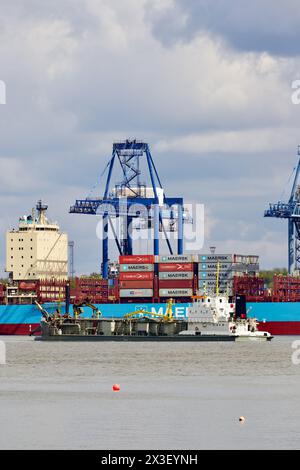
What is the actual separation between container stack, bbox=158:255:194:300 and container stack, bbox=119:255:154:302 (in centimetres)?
161

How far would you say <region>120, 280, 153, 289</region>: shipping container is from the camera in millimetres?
174000

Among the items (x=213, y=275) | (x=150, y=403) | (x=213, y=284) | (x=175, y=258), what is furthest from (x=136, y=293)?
(x=150, y=403)

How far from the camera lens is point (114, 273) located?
627ft

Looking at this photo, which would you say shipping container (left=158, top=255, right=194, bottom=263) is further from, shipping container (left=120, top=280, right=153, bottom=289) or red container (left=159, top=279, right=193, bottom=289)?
shipping container (left=120, top=280, right=153, bottom=289)

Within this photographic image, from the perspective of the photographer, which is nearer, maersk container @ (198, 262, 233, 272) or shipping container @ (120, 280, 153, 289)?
maersk container @ (198, 262, 233, 272)

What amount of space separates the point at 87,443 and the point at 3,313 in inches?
5406

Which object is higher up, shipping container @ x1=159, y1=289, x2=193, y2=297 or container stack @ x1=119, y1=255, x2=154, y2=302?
container stack @ x1=119, y1=255, x2=154, y2=302

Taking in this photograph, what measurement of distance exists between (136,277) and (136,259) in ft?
9.39

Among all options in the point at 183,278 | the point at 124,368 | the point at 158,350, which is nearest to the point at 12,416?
the point at 124,368

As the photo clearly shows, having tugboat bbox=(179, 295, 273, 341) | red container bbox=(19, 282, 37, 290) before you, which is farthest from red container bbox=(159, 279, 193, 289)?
tugboat bbox=(179, 295, 273, 341)

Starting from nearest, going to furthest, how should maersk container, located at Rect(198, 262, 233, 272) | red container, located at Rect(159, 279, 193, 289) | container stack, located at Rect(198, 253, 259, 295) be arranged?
1. container stack, located at Rect(198, 253, 259, 295)
2. maersk container, located at Rect(198, 262, 233, 272)
3. red container, located at Rect(159, 279, 193, 289)

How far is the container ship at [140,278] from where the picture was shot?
170 m
